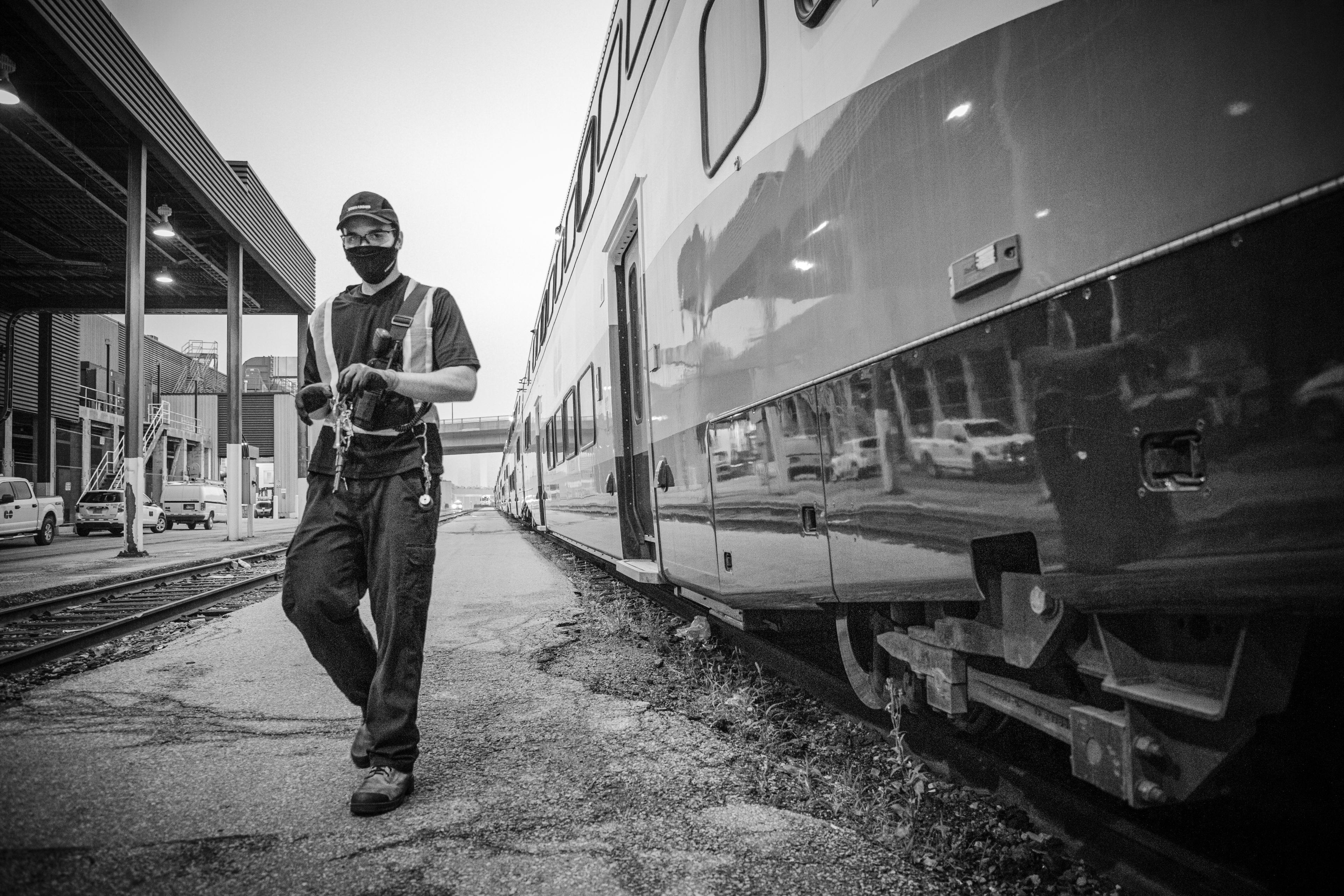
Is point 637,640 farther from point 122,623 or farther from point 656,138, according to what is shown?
point 122,623

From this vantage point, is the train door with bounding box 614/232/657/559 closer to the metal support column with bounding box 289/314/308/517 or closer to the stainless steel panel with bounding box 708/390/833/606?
the stainless steel panel with bounding box 708/390/833/606

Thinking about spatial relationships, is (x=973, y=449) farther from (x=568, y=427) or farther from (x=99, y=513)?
(x=99, y=513)

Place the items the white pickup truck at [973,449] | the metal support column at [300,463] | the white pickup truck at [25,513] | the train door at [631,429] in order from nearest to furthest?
1. the white pickup truck at [973,449]
2. the train door at [631,429]
3. the white pickup truck at [25,513]
4. the metal support column at [300,463]

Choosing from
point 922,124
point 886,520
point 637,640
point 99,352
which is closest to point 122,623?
point 637,640

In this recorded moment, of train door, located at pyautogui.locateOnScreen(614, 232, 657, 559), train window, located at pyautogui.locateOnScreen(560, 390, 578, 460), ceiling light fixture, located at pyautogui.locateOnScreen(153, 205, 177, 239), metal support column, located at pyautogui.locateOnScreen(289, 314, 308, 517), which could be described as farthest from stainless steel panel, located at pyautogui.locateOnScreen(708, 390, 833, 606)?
metal support column, located at pyautogui.locateOnScreen(289, 314, 308, 517)

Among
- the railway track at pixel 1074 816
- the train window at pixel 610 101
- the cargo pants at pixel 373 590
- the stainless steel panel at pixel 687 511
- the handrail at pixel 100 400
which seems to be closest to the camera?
the railway track at pixel 1074 816

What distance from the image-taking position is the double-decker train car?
1.29 metres

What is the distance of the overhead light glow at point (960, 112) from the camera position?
6.04 feet

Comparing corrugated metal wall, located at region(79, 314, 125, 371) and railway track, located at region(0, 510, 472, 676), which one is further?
corrugated metal wall, located at region(79, 314, 125, 371)

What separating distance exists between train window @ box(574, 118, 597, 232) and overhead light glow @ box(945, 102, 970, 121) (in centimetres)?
528

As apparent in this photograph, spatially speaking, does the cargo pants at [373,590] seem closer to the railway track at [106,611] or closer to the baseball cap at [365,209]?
the baseball cap at [365,209]

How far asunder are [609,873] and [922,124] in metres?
A: 2.06

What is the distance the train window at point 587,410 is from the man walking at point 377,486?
4094mm

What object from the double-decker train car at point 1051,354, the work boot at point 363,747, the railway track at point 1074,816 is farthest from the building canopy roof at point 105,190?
the railway track at point 1074,816
